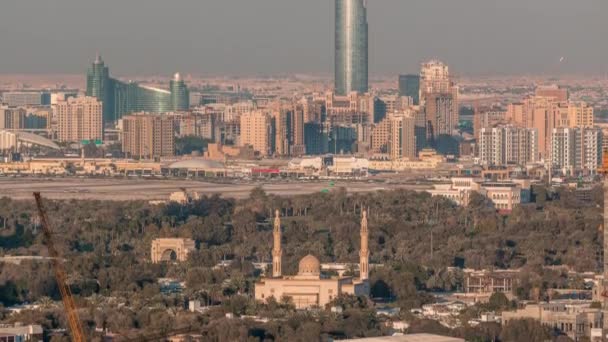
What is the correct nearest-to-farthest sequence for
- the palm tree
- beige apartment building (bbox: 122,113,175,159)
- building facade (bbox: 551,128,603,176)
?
the palm tree → building facade (bbox: 551,128,603,176) → beige apartment building (bbox: 122,113,175,159)

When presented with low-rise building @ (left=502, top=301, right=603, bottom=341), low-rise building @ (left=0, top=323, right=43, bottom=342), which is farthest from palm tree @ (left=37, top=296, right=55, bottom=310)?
low-rise building @ (left=502, top=301, right=603, bottom=341)

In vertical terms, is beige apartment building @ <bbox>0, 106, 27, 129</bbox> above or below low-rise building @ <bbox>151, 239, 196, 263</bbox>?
above

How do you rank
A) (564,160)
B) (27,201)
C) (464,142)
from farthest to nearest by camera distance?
(464,142) → (564,160) → (27,201)

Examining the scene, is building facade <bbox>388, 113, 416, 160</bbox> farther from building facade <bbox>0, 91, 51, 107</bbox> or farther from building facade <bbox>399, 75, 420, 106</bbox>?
building facade <bbox>0, 91, 51, 107</bbox>

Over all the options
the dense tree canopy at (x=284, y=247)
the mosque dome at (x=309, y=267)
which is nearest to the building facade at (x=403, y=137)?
the dense tree canopy at (x=284, y=247)

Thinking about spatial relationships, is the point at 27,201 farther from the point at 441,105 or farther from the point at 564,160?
the point at 441,105

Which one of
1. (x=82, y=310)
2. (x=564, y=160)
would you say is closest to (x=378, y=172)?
(x=564, y=160)

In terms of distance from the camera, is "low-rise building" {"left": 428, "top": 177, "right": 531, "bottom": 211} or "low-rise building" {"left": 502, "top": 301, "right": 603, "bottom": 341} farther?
"low-rise building" {"left": 428, "top": 177, "right": 531, "bottom": 211}

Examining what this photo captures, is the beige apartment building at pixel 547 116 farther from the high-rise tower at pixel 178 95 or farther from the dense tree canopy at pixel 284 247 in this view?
the dense tree canopy at pixel 284 247
